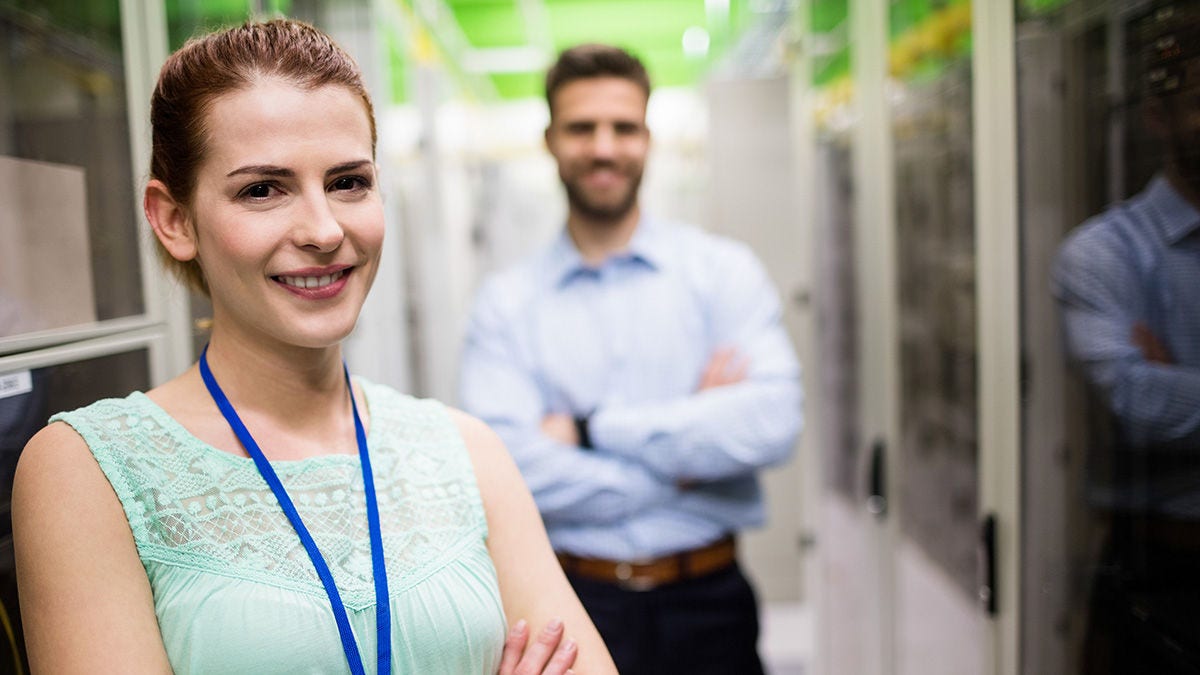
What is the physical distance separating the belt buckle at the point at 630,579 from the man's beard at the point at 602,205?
782mm

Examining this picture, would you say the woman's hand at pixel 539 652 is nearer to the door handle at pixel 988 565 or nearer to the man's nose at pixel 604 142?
the door handle at pixel 988 565

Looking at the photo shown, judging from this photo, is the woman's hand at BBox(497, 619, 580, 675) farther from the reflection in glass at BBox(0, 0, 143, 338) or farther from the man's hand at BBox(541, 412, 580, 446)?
the man's hand at BBox(541, 412, 580, 446)

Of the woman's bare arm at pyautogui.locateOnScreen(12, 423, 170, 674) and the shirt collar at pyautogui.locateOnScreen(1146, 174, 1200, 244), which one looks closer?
the woman's bare arm at pyautogui.locateOnScreen(12, 423, 170, 674)

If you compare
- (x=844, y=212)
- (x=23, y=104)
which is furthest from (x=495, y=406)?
(x=844, y=212)

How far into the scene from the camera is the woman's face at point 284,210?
963 millimetres

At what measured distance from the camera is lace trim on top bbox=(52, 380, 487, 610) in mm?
942

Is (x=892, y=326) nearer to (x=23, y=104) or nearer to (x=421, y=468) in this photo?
(x=421, y=468)

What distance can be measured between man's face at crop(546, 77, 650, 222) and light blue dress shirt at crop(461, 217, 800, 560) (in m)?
0.11

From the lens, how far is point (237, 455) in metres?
1.01

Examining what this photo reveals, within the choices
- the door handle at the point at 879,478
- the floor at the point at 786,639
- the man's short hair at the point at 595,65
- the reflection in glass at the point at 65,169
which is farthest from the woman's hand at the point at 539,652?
the floor at the point at 786,639

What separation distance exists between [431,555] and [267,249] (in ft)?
1.27

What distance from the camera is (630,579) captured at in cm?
195

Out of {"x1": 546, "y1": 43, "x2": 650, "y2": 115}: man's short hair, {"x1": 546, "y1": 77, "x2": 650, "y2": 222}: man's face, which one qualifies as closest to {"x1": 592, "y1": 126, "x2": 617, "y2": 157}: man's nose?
{"x1": 546, "y1": 77, "x2": 650, "y2": 222}: man's face

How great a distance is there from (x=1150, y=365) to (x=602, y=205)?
118cm
